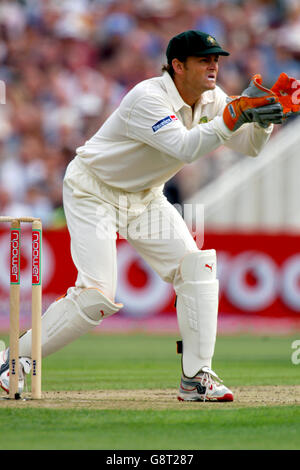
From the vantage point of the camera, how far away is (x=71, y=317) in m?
5.34

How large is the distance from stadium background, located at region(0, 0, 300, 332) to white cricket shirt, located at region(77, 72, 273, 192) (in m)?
5.72

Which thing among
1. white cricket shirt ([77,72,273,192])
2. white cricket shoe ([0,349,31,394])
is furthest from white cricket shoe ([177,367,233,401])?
white cricket shirt ([77,72,273,192])

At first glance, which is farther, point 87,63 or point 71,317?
point 87,63

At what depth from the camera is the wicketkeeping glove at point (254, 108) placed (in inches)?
197

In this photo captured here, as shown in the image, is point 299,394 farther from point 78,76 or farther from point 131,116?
point 78,76

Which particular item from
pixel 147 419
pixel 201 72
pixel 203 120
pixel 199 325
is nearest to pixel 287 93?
pixel 201 72

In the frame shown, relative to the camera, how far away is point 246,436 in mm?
4133

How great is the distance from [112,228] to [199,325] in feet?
2.40

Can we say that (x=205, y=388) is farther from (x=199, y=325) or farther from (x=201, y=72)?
(x=201, y=72)

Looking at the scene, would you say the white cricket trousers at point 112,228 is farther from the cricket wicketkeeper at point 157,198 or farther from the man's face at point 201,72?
the man's face at point 201,72

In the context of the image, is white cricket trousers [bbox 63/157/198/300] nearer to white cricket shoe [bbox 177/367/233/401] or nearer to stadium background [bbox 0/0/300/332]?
white cricket shoe [bbox 177/367/233/401]

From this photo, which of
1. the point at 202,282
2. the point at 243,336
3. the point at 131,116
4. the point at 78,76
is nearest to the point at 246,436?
the point at 202,282

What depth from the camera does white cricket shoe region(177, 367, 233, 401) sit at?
533 cm

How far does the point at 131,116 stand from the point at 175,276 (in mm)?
939
